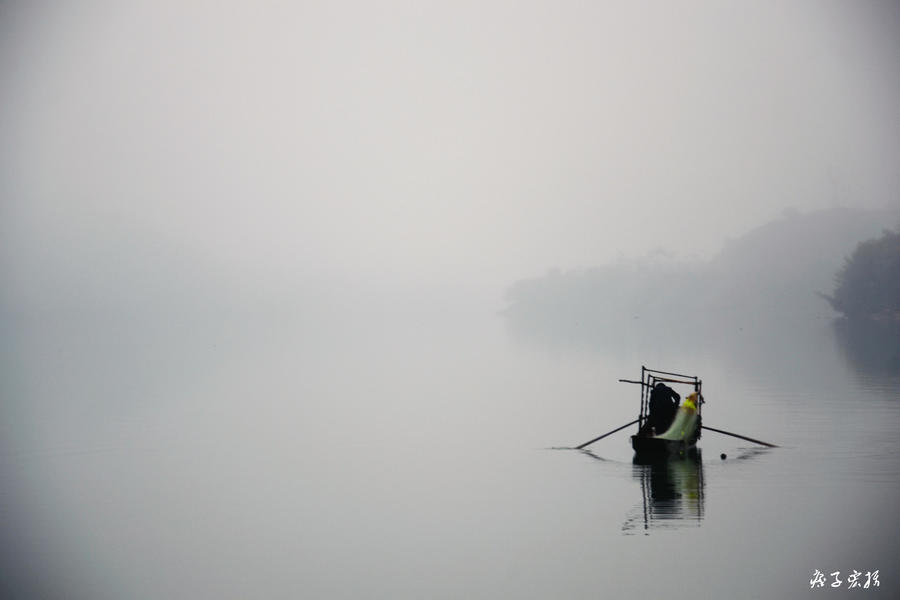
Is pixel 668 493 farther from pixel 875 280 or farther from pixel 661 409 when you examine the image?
pixel 875 280

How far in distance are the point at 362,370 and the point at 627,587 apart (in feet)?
211


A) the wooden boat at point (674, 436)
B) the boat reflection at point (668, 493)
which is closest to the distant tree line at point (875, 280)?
the wooden boat at point (674, 436)

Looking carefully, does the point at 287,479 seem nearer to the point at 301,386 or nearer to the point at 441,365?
the point at 301,386

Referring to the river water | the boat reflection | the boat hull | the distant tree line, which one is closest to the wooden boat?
the boat hull

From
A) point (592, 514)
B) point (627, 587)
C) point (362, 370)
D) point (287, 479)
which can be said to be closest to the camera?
point (627, 587)

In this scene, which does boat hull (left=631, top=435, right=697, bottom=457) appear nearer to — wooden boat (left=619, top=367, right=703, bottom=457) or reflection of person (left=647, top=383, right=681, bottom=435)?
wooden boat (left=619, top=367, right=703, bottom=457)

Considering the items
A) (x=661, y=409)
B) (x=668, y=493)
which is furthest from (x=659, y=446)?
(x=668, y=493)

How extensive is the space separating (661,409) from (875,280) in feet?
493

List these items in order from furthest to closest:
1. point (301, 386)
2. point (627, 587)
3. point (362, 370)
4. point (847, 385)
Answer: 1. point (362, 370)
2. point (301, 386)
3. point (847, 385)
4. point (627, 587)

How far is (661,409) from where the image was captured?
36438 mm

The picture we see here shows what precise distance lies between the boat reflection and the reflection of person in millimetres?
1504

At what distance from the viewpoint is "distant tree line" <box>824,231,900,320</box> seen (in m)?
164

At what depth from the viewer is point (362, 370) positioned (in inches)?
3339

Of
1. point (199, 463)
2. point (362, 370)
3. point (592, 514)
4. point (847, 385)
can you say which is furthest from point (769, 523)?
point (362, 370)
